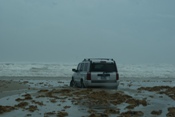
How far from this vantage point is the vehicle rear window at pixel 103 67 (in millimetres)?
19000

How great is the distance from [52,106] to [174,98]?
591 cm

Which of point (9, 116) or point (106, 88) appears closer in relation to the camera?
point (9, 116)

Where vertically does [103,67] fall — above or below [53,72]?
below

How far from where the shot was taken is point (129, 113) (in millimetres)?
9945

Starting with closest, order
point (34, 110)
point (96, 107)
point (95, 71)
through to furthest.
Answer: point (34, 110), point (96, 107), point (95, 71)

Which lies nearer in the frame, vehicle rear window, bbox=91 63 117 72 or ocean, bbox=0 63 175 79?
vehicle rear window, bbox=91 63 117 72

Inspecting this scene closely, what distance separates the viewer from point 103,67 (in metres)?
19.1

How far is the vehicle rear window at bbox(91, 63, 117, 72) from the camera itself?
19.0 meters

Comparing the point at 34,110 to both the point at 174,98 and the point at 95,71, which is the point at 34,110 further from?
the point at 95,71

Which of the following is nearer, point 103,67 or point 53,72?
point 103,67

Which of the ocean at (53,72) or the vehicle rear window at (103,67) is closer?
the vehicle rear window at (103,67)

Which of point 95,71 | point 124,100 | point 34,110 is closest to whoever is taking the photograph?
point 34,110

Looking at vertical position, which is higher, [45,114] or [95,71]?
[95,71]

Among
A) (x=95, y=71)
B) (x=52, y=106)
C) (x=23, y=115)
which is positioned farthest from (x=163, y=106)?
(x=95, y=71)
